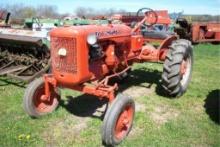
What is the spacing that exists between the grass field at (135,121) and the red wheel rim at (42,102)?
0.15 metres

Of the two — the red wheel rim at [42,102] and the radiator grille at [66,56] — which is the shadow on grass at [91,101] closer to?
the red wheel rim at [42,102]

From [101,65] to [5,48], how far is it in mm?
3892

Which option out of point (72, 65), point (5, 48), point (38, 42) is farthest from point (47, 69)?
point (72, 65)

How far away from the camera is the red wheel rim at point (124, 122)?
4539 millimetres

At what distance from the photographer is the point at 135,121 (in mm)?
5215

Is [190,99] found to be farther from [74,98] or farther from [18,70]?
[18,70]

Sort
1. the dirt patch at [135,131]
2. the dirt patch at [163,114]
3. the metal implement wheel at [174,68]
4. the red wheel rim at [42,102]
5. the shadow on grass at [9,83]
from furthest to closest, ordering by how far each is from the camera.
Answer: the shadow on grass at [9,83], the metal implement wheel at [174,68], the dirt patch at [163,114], the red wheel rim at [42,102], the dirt patch at [135,131]

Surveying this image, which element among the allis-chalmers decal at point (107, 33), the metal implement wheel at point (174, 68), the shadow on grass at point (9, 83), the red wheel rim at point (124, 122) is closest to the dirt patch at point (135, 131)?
the red wheel rim at point (124, 122)

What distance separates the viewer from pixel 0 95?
642 centimetres

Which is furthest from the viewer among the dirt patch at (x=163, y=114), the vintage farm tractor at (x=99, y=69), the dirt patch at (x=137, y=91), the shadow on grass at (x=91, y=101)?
the dirt patch at (x=137, y=91)

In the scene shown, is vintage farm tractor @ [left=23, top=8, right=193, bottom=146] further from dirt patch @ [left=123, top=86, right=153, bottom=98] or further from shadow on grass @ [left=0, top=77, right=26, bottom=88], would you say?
shadow on grass @ [left=0, top=77, right=26, bottom=88]

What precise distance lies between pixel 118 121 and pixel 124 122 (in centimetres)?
12

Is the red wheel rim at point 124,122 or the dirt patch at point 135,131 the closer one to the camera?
the red wheel rim at point 124,122

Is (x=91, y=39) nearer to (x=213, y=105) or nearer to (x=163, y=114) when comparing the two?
(x=163, y=114)
